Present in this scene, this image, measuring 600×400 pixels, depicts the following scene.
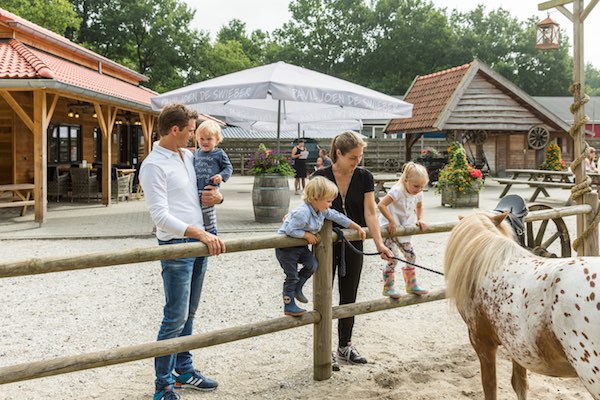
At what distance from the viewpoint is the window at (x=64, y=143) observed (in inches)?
610

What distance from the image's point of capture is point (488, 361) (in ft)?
9.25

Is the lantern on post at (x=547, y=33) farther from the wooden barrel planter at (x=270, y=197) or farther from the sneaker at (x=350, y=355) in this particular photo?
the sneaker at (x=350, y=355)

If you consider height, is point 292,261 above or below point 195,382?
above

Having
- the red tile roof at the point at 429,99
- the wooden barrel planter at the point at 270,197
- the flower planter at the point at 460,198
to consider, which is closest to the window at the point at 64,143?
the wooden barrel planter at the point at 270,197

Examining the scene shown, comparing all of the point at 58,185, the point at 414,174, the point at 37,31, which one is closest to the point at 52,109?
the point at 58,185

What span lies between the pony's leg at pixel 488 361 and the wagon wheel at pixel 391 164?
2549 cm

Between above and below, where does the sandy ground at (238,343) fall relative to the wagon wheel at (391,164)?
below

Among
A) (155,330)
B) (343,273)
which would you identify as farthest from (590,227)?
(155,330)

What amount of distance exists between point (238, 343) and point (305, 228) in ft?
4.31

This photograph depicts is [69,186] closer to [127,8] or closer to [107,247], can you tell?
[107,247]

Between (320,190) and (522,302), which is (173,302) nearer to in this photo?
(320,190)

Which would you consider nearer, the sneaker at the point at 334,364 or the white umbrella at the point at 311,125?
the sneaker at the point at 334,364

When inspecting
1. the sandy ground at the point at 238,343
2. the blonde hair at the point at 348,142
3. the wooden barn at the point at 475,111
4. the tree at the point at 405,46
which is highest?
the tree at the point at 405,46

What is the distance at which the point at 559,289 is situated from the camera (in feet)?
7.43
